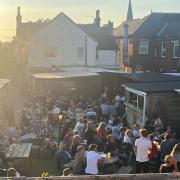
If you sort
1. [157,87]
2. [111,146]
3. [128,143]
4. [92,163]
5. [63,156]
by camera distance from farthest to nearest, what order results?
1. [157,87]
2. [128,143]
3. [111,146]
4. [63,156]
5. [92,163]

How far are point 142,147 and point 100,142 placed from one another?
9.02 feet

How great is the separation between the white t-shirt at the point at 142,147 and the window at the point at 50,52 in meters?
31.5

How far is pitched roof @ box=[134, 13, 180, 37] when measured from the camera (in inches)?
1530

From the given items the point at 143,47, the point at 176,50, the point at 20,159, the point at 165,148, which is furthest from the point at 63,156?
the point at 143,47

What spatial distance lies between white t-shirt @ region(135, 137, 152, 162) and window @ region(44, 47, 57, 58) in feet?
103

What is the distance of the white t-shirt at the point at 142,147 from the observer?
11.6m

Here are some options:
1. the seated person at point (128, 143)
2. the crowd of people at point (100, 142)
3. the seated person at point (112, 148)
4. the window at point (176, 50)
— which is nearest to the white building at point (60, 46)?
the window at point (176, 50)

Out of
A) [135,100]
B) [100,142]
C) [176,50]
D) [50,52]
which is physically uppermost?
[176,50]

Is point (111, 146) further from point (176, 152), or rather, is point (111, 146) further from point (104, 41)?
point (104, 41)

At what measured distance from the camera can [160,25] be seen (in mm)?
40406

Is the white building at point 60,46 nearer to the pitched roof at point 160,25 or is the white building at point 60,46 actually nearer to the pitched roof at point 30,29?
the pitched roof at point 30,29

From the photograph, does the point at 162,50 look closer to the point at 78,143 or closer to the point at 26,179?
the point at 78,143

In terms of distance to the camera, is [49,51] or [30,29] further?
[30,29]

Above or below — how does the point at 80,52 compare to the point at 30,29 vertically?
below
